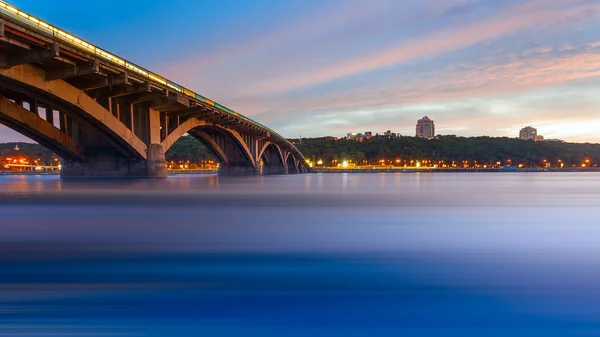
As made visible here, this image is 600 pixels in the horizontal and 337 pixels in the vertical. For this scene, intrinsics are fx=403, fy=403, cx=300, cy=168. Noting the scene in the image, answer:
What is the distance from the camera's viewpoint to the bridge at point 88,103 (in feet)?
74.0

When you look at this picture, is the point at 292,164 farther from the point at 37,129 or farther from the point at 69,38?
the point at 69,38

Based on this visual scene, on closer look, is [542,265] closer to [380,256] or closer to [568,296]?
[568,296]

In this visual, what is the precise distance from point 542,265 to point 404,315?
12.5ft

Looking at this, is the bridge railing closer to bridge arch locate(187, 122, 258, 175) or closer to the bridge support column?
the bridge support column

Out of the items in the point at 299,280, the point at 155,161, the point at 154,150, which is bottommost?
the point at 299,280

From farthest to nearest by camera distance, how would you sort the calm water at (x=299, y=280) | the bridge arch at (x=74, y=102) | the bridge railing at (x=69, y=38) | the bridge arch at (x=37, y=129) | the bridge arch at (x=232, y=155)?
1. the bridge arch at (x=232, y=155)
2. the bridge arch at (x=37, y=129)
3. the bridge arch at (x=74, y=102)
4. the bridge railing at (x=69, y=38)
5. the calm water at (x=299, y=280)

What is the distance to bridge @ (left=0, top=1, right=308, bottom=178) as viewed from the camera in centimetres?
2256

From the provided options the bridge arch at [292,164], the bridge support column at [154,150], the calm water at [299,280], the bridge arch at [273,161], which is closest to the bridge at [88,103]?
the bridge support column at [154,150]

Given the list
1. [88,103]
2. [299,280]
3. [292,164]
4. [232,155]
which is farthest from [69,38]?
[292,164]

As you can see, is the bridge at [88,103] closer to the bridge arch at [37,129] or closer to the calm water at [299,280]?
the bridge arch at [37,129]

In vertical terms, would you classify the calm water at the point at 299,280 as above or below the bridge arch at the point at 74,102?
below

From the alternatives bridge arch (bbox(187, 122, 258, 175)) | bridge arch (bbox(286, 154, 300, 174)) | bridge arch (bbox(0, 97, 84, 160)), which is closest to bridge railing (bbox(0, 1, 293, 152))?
bridge arch (bbox(0, 97, 84, 160))

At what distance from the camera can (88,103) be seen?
30469 millimetres

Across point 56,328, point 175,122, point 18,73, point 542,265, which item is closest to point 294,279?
point 56,328
